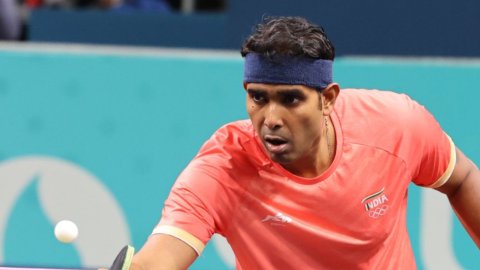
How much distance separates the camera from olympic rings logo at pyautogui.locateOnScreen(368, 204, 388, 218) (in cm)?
409

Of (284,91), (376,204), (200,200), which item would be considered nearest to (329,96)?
(284,91)

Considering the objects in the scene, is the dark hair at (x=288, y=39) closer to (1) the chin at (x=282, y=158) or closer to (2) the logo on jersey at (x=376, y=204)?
(1) the chin at (x=282, y=158)

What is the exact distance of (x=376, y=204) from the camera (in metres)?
4.10

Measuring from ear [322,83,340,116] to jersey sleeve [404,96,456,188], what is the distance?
0.33 metres

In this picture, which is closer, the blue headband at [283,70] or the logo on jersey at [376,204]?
the blue headband at [283,70]

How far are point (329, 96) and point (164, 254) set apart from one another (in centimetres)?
82

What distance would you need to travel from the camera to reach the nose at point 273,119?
379 cm

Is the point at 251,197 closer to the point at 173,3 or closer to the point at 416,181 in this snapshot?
the point at 416,181

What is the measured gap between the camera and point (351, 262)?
13.5 ft

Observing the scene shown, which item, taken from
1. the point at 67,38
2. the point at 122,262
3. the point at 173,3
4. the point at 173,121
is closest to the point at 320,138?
the point at 122,262

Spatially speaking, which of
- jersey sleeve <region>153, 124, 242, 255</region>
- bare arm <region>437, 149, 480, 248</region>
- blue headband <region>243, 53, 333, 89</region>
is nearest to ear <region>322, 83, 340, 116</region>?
blue headband <region>243, 53, 333, 89</region>

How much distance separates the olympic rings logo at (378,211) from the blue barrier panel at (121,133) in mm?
2613

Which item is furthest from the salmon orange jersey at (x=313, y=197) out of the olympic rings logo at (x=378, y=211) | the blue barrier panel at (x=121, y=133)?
the blue barrier panel at (x=121, y=133)

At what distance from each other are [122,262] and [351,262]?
0.94 metres
